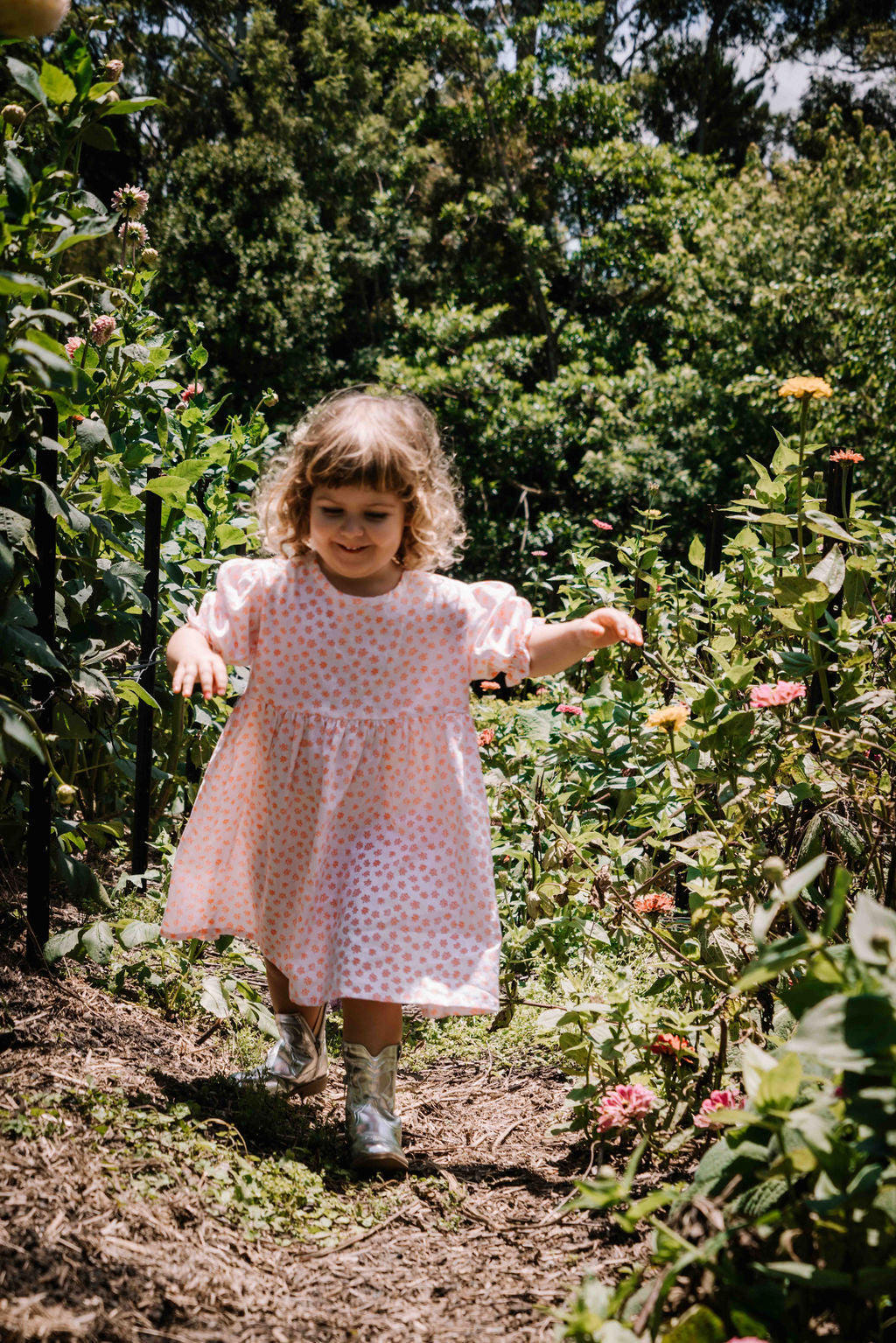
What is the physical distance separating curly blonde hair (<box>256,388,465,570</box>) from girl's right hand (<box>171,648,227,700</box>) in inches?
14.8

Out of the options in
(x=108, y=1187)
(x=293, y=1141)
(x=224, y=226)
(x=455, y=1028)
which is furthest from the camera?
(x=224, y=226)

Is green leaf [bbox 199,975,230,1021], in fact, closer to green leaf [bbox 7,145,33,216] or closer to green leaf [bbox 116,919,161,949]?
green leaf [bbox 116,919,161,949]

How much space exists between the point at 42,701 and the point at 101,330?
839mm

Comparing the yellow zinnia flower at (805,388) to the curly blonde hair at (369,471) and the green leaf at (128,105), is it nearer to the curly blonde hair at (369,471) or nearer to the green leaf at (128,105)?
Result: the curly blonde hair at (369,471)

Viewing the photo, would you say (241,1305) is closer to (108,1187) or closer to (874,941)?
(108,1187)

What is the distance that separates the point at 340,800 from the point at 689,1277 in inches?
42.5

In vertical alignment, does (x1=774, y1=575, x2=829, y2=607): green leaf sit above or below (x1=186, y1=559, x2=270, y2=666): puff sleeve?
above

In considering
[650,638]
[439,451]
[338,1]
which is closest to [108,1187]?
[439,451]

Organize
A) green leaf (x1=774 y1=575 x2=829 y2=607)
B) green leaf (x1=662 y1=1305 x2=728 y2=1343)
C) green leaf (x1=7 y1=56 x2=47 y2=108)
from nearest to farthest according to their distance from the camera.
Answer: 1. green leaf (x1=662 y1=1305 x2=728 y2=1343)
2. green leaf (x1=7 y1=56 x2=47 y2=108)
3. green leaf (x1=774 y1=575 x2=829 y2=607)

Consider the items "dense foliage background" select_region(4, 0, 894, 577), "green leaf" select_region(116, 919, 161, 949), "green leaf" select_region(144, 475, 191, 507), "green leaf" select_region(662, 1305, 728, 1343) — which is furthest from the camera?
"dense foliage background" select_region(4, 0, 894, 577)

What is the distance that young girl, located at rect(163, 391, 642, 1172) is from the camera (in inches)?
79.4

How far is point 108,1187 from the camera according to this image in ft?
4.96

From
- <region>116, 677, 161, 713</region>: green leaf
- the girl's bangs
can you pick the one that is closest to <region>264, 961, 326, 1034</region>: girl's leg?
<region>116, 677, 161, 713</region>: green leaf

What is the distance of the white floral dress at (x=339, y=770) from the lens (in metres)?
2.05
